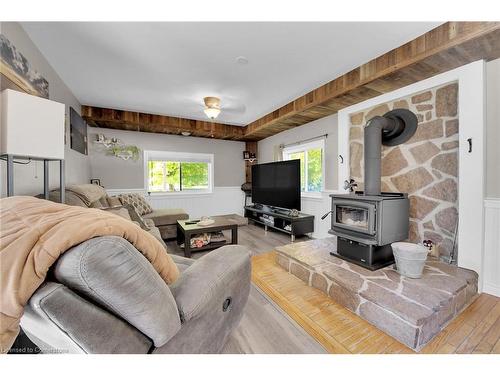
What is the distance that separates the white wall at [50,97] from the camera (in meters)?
1.45

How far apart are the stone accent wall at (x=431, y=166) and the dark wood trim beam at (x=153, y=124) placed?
9.49 feet

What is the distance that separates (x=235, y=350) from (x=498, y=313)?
1.98 m

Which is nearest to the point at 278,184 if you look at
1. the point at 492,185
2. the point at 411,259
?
the point at 411,259

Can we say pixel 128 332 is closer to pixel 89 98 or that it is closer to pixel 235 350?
pixel 235 350

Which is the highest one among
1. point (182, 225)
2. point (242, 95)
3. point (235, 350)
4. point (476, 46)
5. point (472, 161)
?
point (242, 95)

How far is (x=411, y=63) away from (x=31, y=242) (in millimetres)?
2664

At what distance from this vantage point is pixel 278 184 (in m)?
3.84

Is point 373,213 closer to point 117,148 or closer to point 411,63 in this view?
point 411,63

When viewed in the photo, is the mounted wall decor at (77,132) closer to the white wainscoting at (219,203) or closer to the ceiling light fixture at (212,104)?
the white wainscoting at (219,203)

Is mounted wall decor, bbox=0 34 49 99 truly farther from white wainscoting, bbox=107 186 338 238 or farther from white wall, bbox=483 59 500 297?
white wall, bbox=483 59 500 297

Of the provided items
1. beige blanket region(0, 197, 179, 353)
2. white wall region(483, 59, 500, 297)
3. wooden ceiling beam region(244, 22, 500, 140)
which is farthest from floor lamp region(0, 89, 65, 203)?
white wall region(483, 59, 500, 297)

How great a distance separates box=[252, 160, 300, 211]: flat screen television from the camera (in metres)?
3.48
